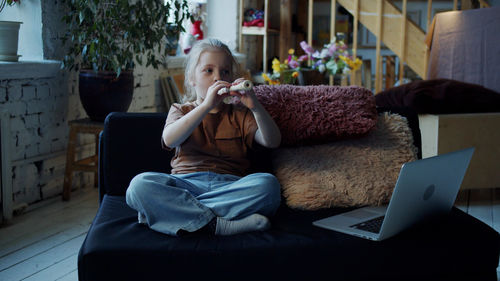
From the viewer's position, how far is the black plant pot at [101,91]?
2801 mm

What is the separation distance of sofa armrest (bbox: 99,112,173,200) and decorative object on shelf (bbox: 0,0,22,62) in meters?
1.13

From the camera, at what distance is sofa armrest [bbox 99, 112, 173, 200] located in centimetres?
181

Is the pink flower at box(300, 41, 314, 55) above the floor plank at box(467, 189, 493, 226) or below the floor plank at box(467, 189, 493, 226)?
above

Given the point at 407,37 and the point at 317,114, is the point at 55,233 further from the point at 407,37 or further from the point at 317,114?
the point at 407,37

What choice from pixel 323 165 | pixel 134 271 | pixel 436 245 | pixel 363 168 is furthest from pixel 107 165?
pixel 436 245

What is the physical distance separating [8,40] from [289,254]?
1978mm

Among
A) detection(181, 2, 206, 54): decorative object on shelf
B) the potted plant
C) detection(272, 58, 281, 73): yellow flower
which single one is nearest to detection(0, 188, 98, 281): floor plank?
the potted plant

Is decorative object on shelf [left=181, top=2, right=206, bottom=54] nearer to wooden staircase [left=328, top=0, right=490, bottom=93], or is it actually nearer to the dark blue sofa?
wooden staircase [left=328, top=0, right=490, bottom=93]

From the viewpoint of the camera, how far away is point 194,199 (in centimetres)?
151

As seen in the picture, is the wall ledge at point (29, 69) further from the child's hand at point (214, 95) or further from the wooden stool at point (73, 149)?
the child's hand at point (214, 95)

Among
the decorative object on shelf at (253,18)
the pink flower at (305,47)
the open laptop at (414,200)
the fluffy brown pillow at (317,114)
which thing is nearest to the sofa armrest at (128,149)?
the fluffy brown pillow at (317,114)

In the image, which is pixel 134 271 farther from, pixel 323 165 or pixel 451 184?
pixel 451 184

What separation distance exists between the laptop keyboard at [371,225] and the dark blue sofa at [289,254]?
7cm

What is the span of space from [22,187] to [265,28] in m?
2.80
